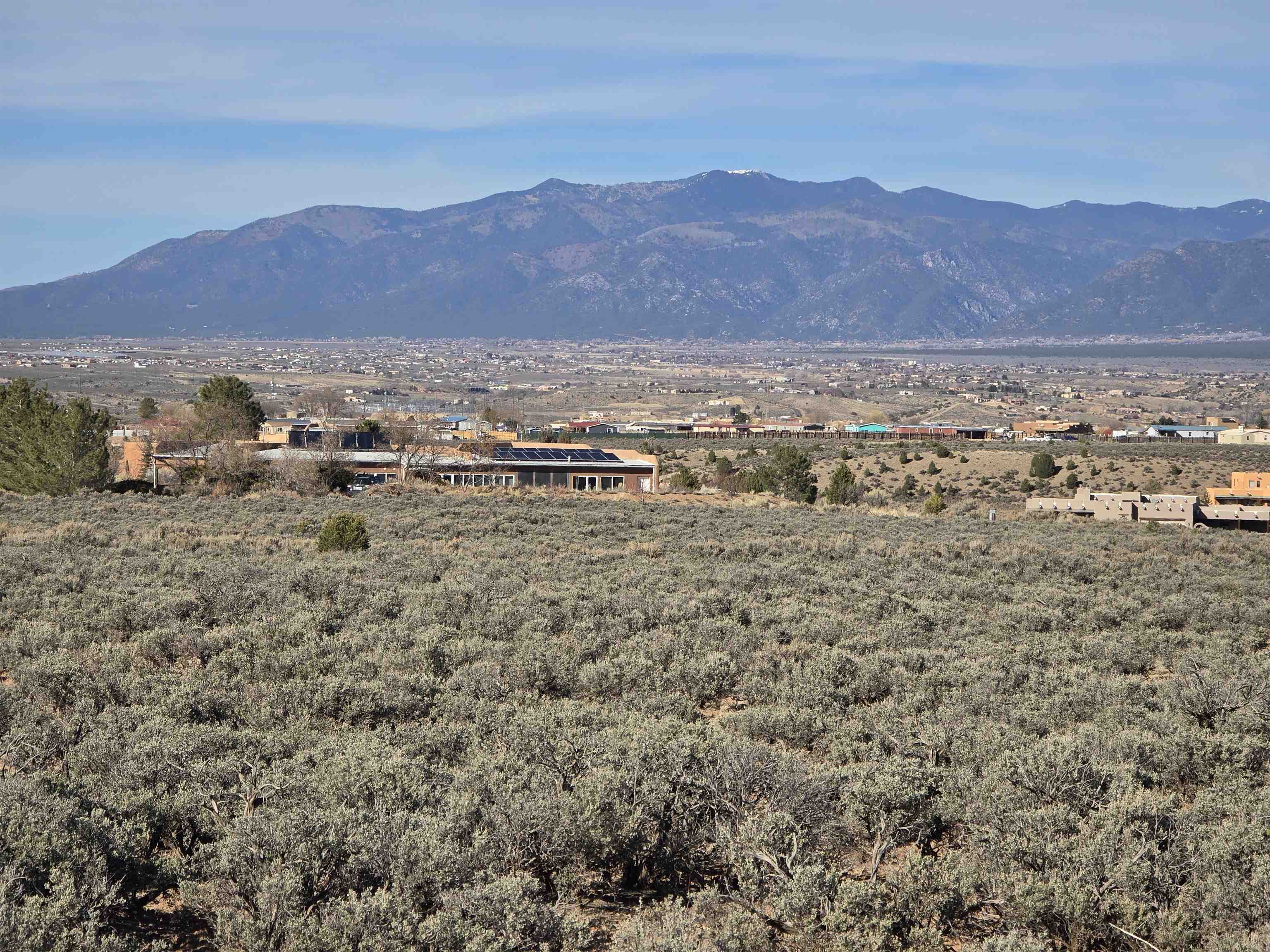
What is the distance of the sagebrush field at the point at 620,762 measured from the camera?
6414 mm

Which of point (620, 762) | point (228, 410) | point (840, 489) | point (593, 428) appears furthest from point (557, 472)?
point (593, 428)

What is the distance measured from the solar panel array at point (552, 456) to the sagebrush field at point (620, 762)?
2928 cm

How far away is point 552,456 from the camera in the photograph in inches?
1919

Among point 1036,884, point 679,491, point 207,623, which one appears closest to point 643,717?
point 1036,884

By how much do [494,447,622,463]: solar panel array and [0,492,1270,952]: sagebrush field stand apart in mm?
29284

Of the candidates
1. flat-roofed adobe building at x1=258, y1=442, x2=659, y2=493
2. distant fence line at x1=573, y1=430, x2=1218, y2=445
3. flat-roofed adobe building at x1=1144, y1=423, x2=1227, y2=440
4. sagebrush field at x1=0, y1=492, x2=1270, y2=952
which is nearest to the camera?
sagebrush field at x1=0, y1=492, x2=1270, y2=952

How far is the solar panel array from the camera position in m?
47.8

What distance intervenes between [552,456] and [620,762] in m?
40.6

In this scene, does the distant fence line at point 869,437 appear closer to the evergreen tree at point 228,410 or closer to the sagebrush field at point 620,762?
the evergreen tree at point 228,410

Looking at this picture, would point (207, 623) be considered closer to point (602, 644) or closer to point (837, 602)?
point (602, 644)

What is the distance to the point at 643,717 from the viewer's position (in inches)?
406

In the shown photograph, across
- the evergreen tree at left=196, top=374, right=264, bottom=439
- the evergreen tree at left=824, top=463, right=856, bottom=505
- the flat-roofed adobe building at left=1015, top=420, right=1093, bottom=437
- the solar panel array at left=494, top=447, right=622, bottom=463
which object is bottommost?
the evergreen tree at left=824, top=463, right=856, bottom=505

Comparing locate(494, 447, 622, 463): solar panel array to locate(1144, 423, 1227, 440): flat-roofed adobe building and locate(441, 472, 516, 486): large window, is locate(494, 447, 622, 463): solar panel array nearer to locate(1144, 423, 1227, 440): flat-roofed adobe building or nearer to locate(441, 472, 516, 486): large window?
locate(441, 472, 516, 486): large window

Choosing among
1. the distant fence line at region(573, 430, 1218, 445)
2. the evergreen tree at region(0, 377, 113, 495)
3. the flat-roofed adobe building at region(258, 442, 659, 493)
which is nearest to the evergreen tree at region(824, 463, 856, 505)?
the flat-roofed adobe building at region(258, 442, 659, 493)
